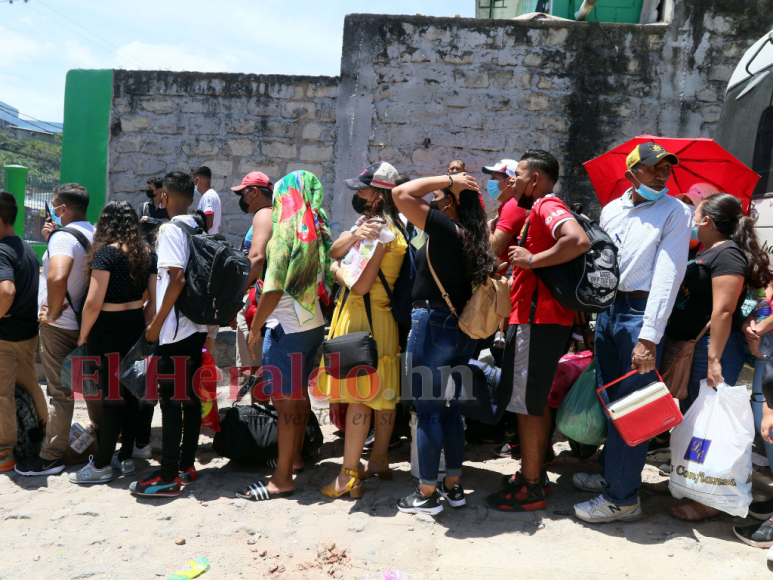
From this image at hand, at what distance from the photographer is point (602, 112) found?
644cm

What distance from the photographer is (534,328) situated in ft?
10.8

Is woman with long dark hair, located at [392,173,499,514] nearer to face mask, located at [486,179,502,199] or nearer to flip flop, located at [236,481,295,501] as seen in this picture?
flip flop, located at [236,481,295,501]

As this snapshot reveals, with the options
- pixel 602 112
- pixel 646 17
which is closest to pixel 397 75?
pixel 602 112

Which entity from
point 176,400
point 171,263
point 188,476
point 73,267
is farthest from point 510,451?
point 73,267

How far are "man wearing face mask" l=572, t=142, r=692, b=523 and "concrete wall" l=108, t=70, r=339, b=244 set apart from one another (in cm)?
421

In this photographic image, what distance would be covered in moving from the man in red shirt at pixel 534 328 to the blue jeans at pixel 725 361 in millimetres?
745

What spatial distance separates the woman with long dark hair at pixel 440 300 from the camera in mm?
3146

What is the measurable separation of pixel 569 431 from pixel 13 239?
3824 mm

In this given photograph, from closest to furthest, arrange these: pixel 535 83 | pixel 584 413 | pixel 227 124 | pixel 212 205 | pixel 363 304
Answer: pixel 584 413, pixel 363 304, pixel 212 205, pixel 535 83, pixel 227 124

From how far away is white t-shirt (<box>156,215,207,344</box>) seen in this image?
358 centimetres

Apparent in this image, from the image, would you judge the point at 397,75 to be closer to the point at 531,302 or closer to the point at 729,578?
the point at 531,302

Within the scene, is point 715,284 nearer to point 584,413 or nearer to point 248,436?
point 584,413

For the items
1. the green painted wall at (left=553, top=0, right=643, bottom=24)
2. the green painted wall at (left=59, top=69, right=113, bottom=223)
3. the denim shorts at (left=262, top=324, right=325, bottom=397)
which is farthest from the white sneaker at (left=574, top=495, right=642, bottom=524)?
the green painted wall at (left=553, top=0, right=643, bottom=24)

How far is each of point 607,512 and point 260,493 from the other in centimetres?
201
